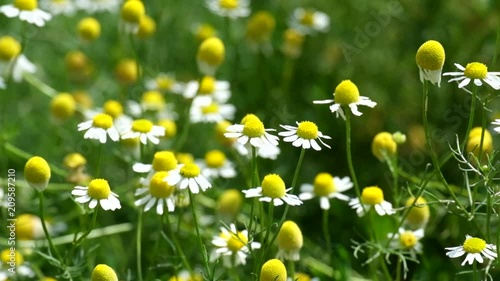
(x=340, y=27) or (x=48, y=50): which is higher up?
(x=340, y=27)

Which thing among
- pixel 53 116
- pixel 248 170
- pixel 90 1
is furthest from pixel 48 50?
pixel 248 170

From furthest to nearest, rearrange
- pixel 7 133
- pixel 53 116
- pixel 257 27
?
pixel 257 27 < pixel 53 116 < pixel 7 133

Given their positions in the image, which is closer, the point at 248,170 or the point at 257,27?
the point at 248,170

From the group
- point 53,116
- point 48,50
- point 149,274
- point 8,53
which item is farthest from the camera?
point 48,50

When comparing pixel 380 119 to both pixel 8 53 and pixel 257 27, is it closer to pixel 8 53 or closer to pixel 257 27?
pixel 257 27

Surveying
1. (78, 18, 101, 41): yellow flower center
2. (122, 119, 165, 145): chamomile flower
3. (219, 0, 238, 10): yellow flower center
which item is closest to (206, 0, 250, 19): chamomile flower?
(219, 0, 238, 10): yellow flower center

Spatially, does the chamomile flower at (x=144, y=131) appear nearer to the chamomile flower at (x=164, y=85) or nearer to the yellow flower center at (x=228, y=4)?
the chamomile flower at (x=164, y=85)

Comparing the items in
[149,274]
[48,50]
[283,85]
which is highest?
[149,274]
